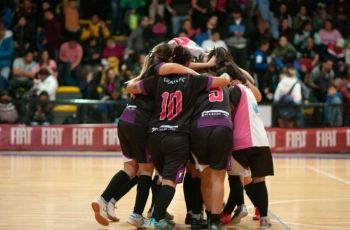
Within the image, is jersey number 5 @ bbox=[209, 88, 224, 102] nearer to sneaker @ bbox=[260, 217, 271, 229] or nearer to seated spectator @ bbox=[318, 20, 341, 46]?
sneaker @ bbox=[260, 217, 271, 229]

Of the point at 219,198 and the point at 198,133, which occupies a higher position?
the point at 198,133

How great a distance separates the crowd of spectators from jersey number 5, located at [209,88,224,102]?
32.0 feet

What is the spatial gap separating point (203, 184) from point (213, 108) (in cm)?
81

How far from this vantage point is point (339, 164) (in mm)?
14359

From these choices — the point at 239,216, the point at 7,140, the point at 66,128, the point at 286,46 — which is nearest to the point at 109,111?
the point at 66,128

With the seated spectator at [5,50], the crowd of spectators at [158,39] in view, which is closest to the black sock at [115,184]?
the crowd of spectators at [158,39]

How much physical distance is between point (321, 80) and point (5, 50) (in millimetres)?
8258

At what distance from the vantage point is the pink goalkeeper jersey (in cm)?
732

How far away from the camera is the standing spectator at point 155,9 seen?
63.3 feet

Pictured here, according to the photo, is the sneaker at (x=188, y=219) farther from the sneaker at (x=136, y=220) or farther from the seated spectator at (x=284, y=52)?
the seated spectator at (x=284, y=52)

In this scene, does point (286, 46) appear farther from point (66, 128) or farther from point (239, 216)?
point (239, 216)

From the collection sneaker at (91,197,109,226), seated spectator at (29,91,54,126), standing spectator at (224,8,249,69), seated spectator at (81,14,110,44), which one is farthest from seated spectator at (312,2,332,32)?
sneaker at (91,197,109,226)

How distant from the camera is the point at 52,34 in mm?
18859

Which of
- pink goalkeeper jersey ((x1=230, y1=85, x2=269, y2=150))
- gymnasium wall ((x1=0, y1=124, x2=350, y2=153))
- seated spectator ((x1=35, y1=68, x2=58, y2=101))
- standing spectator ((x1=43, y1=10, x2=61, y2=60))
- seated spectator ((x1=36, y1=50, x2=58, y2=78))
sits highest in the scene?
standing spectator ((x1=43, y1=10, x2=61, y2=60))
